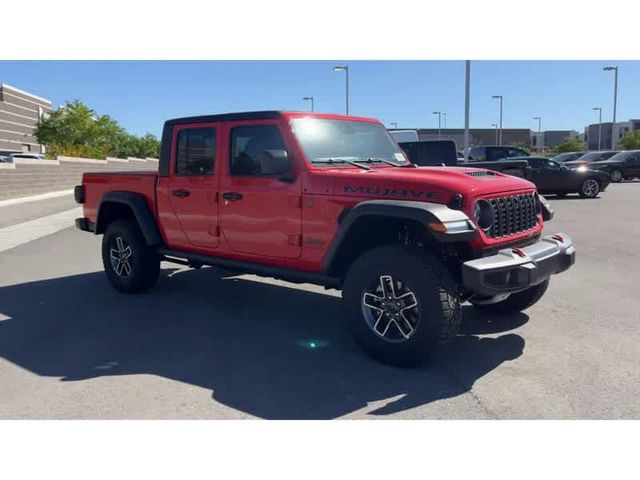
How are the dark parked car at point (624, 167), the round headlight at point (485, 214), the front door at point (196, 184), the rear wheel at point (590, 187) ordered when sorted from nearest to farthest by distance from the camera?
the round headlight at point (485, 214)
the front door at point (196, 184)
the rear wheel at point (590, 187)
the dark parked car at point (624, 167)

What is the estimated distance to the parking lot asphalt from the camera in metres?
3.62

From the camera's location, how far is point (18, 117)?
7925 cm

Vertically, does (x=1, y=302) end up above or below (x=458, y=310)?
Result: below

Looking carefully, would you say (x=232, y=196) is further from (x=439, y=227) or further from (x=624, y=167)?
(x=624, y=167)

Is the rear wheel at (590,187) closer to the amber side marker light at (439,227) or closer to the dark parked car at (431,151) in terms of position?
the dark parked car at (431,151)

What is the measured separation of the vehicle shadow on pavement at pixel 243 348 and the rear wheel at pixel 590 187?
49.7 ft

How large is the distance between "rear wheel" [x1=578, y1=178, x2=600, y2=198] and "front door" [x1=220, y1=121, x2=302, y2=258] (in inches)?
649

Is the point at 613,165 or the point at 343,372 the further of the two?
the point at 613,165

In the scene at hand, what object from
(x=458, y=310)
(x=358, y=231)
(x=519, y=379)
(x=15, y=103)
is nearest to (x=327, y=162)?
(x=358, y=231)

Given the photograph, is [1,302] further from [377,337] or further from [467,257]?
[467,257]

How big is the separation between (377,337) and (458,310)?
2.13 ft

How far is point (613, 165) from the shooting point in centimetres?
2902

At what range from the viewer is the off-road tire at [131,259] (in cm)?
638

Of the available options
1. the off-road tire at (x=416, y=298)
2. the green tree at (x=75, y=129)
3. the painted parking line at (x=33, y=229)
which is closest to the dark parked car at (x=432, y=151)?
the painted parking line at (x=33, y=229)
